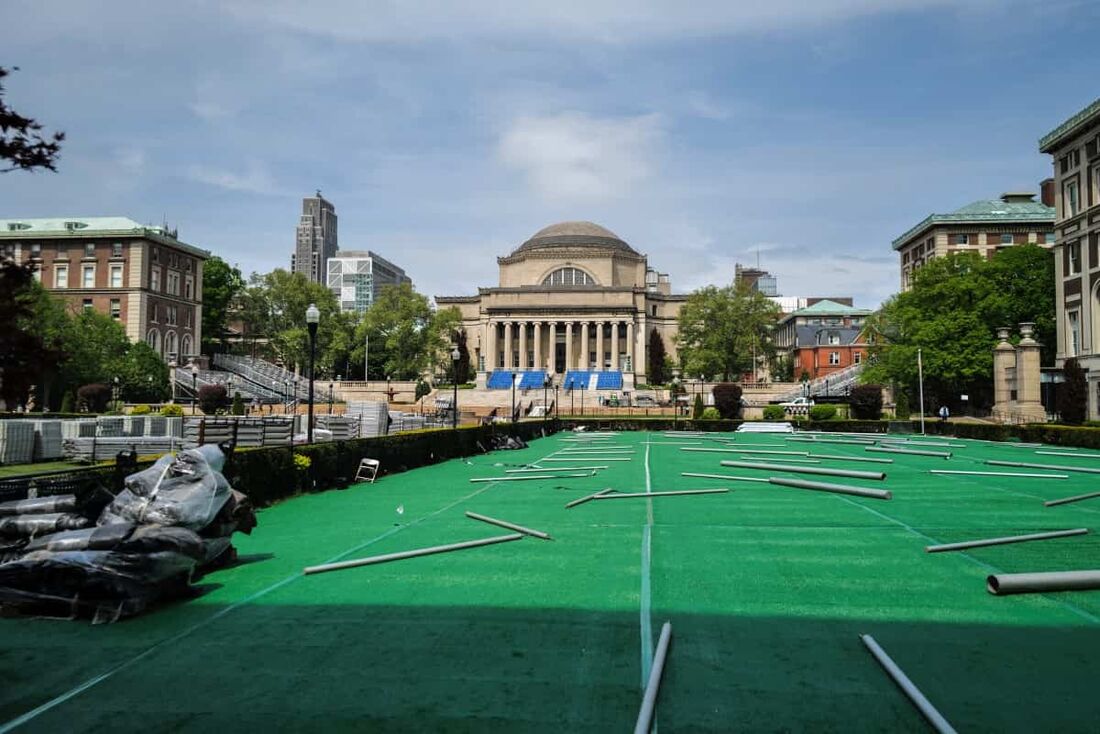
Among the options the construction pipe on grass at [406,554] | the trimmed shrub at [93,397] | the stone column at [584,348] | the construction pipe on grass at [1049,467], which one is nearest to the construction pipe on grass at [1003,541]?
the construction pipe on grass at [406,554]

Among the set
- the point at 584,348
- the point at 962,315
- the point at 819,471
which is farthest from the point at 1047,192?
the point at 819,471

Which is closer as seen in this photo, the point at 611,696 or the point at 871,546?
the point at 611,696

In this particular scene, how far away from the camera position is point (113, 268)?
71.7m

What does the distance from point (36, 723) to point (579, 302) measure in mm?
101767

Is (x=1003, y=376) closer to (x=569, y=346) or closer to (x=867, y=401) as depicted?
(x=867, y=401)

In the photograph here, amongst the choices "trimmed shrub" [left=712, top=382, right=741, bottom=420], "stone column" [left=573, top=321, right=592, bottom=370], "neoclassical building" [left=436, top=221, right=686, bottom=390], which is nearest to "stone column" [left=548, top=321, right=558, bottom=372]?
"neoclassical building" [left=436, top=221, right=686, bottom=390]

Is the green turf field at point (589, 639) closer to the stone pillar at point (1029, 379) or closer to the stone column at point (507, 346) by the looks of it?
the stone pillar at point (1029, 379)

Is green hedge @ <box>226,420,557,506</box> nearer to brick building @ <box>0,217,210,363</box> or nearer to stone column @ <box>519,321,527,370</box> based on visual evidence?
brick building @ <box>0,217,210,363</box>

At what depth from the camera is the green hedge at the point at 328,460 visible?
45.6ft

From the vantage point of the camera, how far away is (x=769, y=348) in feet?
→ 275

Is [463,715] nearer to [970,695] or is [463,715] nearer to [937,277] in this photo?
[970,695]

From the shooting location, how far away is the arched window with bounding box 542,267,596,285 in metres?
112

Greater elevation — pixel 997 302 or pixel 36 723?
pixel 997 302

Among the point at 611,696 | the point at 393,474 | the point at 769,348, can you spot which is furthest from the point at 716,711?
the point at 769,348
